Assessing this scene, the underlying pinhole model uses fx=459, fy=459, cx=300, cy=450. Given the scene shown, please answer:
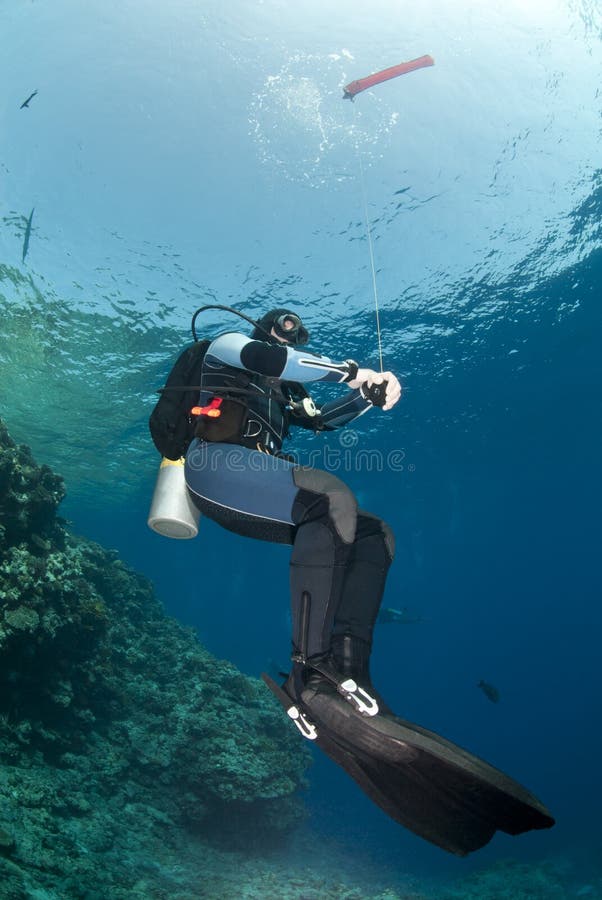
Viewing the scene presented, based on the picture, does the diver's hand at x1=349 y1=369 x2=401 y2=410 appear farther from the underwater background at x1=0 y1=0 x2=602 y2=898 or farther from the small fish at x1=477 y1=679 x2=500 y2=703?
the small fish at x1=477 y1=679 x2=500 y2=703

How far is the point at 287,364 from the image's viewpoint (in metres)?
2.90

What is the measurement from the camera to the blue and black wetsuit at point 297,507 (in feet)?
8.32

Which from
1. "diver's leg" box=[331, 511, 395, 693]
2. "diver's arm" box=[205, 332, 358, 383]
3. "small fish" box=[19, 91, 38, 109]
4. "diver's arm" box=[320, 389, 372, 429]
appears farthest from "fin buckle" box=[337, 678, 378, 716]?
"small fish" box=[19, 91, 38, 109]

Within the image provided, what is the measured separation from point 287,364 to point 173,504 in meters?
1.36

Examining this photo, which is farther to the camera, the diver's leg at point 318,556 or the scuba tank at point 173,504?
the scuba tank at point 173,504

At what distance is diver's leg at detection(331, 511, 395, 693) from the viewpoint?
8.14ft

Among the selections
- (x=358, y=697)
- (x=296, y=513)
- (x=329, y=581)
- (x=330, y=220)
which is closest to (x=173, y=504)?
(x=296, y=513)

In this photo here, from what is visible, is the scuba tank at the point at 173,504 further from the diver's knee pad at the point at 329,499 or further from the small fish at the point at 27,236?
the small fish at the point at 27,236

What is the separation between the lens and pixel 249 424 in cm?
315

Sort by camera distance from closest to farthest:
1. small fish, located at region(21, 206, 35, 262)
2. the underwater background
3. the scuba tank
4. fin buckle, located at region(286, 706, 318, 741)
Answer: fin buckle, located at region(286, 706, 318, 741)
the scuba tank
the underwater background
small fish, located at region(21, 206, 35, 262)

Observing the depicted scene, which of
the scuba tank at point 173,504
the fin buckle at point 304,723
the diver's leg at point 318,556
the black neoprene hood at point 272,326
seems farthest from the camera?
the black neoprene hood at point 272,326

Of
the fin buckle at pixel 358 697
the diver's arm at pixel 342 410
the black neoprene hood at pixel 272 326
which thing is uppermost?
the black neoprene hood at pixel 272 326

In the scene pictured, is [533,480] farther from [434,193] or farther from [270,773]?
[270,773]

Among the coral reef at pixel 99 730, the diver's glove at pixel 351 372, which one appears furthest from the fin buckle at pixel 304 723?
the coral reef at pixel 99 730
